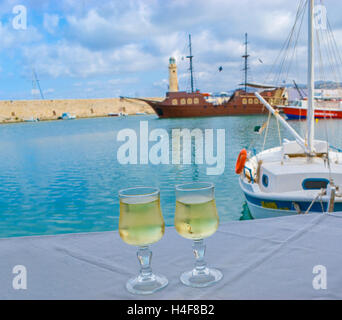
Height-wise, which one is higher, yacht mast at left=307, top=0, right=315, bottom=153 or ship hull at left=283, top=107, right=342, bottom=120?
ship hull at left=283, top=107, right=342, bottom=120

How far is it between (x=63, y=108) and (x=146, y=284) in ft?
307

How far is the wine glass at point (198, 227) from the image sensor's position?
968 millimetres

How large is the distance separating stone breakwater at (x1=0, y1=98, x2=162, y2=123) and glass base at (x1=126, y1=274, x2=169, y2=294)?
85.2 m

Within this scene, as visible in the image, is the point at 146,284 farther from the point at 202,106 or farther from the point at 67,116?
the point at 67,116

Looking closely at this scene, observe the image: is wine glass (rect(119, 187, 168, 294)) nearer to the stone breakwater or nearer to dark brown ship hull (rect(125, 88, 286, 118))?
dark brown ship hull (rect(125, 88, 286, 118))

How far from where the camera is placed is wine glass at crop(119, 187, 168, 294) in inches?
37.5

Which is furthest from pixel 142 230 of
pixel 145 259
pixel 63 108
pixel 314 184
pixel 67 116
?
pixel 63 108

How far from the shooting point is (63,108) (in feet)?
292

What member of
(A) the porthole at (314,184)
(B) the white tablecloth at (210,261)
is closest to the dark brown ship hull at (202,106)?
(A) the porthole at (314,184)

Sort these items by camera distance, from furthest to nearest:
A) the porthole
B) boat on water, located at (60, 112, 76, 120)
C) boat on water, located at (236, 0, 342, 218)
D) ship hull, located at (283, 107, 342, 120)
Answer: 1. boat on water, located at (60, 112, 76, 120)
2. ship hull, located at (283, 107, 342, 120)
3. the porthole
4. boat on water, located at (236, 0, 342, 218)

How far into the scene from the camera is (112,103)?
9781 cm

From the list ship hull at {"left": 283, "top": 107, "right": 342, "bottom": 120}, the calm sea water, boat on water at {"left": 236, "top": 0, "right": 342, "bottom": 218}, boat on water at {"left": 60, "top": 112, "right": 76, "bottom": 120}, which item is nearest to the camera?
boat on water at {"left": 236, "top": 0, "right": 342, "bottom": 218}

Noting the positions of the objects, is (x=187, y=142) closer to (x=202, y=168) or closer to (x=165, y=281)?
(x=202, y=168)

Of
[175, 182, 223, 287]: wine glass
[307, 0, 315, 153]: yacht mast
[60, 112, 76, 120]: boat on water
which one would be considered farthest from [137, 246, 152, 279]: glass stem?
[60, 112, 76, 120]: boat on water
